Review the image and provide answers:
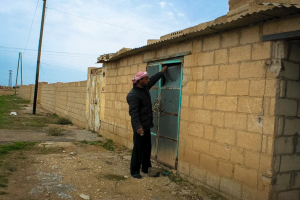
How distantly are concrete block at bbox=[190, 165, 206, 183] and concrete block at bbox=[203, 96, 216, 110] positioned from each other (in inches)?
39.5

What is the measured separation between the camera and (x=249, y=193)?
3438 mm

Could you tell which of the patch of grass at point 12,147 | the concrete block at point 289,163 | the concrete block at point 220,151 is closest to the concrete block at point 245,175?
the concrete block at point 220,151

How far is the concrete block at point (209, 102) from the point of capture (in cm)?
407

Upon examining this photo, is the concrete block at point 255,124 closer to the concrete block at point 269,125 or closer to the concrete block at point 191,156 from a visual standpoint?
the concrete block at point 269,125

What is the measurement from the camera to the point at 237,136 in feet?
12.0

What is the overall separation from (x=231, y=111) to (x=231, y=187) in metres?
1.05

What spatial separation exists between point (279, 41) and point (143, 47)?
3131mm

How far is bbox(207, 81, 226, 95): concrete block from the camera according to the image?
392 centimetres

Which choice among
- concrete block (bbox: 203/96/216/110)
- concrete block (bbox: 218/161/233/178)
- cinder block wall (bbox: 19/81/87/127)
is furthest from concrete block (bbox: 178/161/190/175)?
cinder block wall (bbox: 19/81/87/127)

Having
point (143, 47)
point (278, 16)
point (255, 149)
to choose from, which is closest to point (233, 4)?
point (143, 47)

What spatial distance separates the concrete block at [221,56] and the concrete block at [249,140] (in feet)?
3.54

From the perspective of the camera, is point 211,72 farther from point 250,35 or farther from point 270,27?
point 270,27

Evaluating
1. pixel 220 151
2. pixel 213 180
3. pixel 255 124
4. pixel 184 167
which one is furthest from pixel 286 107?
pixel 184 167

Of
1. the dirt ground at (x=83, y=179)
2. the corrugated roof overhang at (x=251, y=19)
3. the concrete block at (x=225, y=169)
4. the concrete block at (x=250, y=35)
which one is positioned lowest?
the dirt ground at (x=83, y=179)
